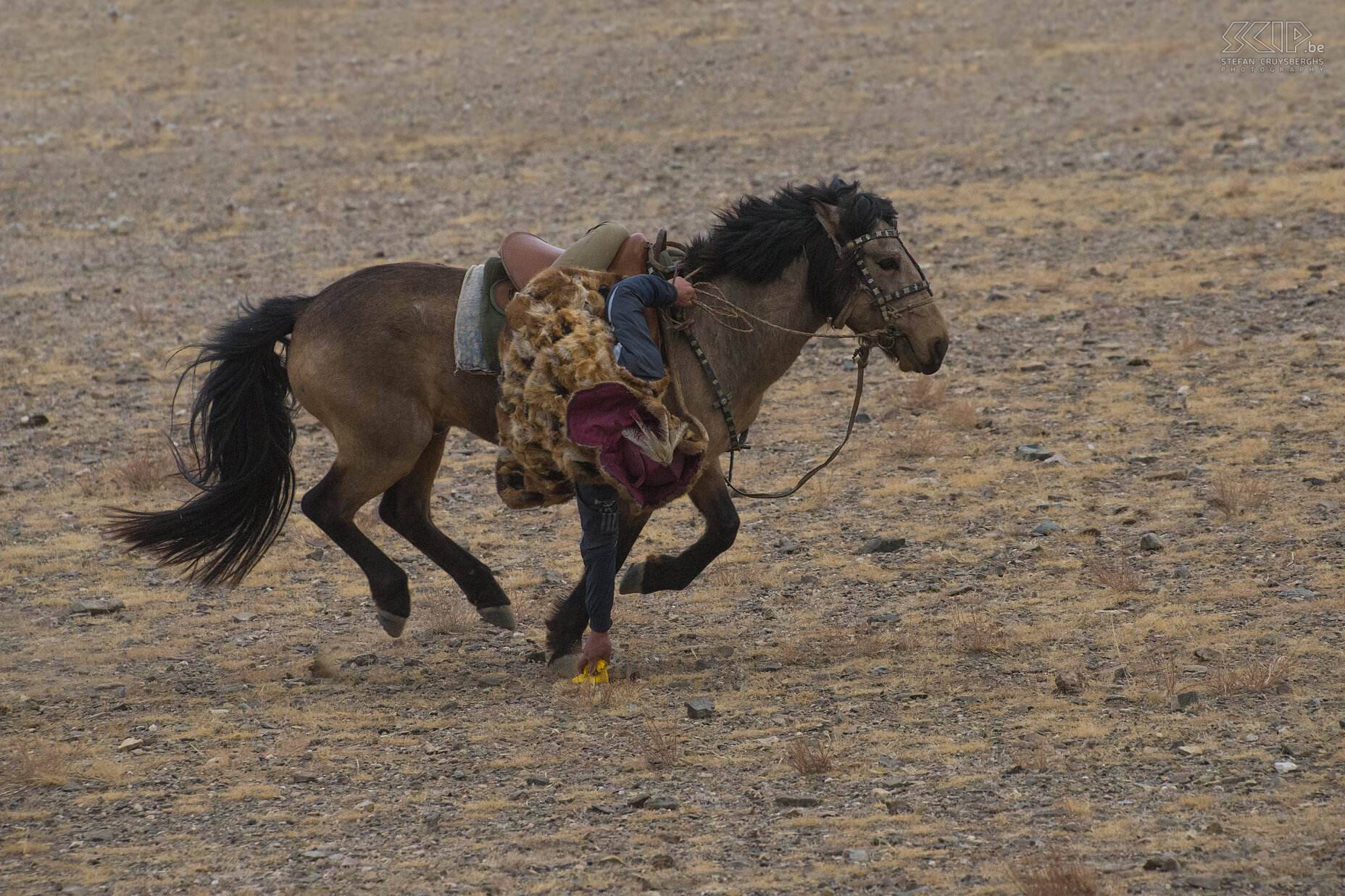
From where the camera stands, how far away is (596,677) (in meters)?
5.83

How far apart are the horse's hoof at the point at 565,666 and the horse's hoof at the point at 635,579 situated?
415 millimetres

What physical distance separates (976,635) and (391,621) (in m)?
2.65

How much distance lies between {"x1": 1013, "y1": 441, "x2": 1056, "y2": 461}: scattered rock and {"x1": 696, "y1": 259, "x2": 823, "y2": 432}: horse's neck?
3.19m

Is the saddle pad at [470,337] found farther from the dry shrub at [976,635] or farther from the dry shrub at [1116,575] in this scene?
the dry shrub at [1116,575]

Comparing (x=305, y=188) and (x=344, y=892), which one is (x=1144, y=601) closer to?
(x=344, y=892)

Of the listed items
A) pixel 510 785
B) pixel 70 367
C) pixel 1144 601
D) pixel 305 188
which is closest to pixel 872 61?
pixel 305 188

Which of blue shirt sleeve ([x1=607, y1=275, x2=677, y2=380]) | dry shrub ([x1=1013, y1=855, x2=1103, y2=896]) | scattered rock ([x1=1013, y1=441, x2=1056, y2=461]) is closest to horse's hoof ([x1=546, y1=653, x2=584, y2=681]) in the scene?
blue shirt sleeve ([x1=607, y1=275, x2=677, y2=380])

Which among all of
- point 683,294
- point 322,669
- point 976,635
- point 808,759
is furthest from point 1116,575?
point 322,669

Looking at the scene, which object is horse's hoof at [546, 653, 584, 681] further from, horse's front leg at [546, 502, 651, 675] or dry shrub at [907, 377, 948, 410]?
dry shrub at [907, 377, 948, 410]

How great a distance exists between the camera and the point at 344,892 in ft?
13.3

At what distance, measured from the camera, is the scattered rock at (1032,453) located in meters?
8.70

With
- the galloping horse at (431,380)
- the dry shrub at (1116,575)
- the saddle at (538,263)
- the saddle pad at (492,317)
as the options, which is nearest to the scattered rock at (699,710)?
the galloping horse at (431,380)

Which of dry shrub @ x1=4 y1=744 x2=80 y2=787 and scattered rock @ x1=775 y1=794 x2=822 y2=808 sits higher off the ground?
scattered rock @ x1=775 y1=794 x2=822 y2=808

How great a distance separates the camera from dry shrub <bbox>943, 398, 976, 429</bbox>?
9406mm
